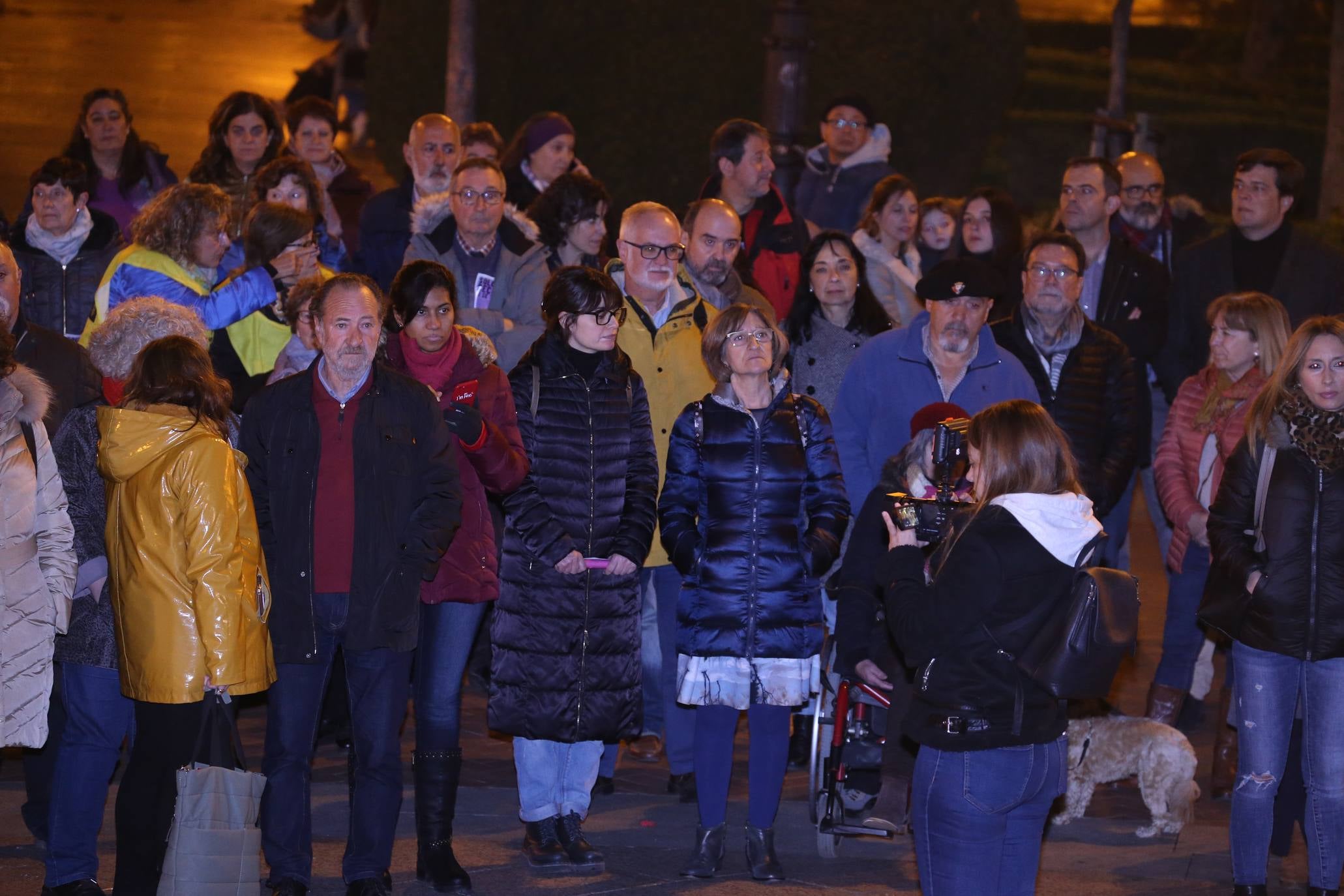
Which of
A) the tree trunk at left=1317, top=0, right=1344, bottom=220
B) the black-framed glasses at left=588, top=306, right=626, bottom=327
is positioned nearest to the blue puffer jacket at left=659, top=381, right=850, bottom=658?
the black-framed glasses at left=588, top=306, right=626, bottom=327

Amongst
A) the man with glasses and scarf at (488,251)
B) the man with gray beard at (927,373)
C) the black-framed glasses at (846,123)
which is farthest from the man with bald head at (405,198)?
the man with gray beard at (927,373)

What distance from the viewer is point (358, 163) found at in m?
17.2

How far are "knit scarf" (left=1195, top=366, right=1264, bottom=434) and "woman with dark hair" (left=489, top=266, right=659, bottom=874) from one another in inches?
108

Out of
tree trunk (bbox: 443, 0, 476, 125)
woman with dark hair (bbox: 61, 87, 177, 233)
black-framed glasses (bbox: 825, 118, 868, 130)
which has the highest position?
tree trunk (bbox: 443, 0, 476, 125)

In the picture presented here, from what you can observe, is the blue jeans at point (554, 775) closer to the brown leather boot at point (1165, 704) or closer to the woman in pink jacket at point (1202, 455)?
the woman in pink jacket at point (1202, 455)

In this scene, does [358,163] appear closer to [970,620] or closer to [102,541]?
[102,541]

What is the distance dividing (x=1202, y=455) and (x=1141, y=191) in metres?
2.87

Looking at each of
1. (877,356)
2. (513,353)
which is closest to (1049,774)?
(877,356)

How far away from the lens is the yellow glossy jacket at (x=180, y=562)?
5.59 meters

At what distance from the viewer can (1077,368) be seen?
7965mm

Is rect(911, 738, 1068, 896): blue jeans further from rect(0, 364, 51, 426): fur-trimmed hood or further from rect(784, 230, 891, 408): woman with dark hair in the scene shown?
rect(784, 230, 891, 408): woman with dark hair

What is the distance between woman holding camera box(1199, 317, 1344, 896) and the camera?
6.25 m

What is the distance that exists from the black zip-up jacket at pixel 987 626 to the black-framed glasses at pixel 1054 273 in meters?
3.16

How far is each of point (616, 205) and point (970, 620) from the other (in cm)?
1196
